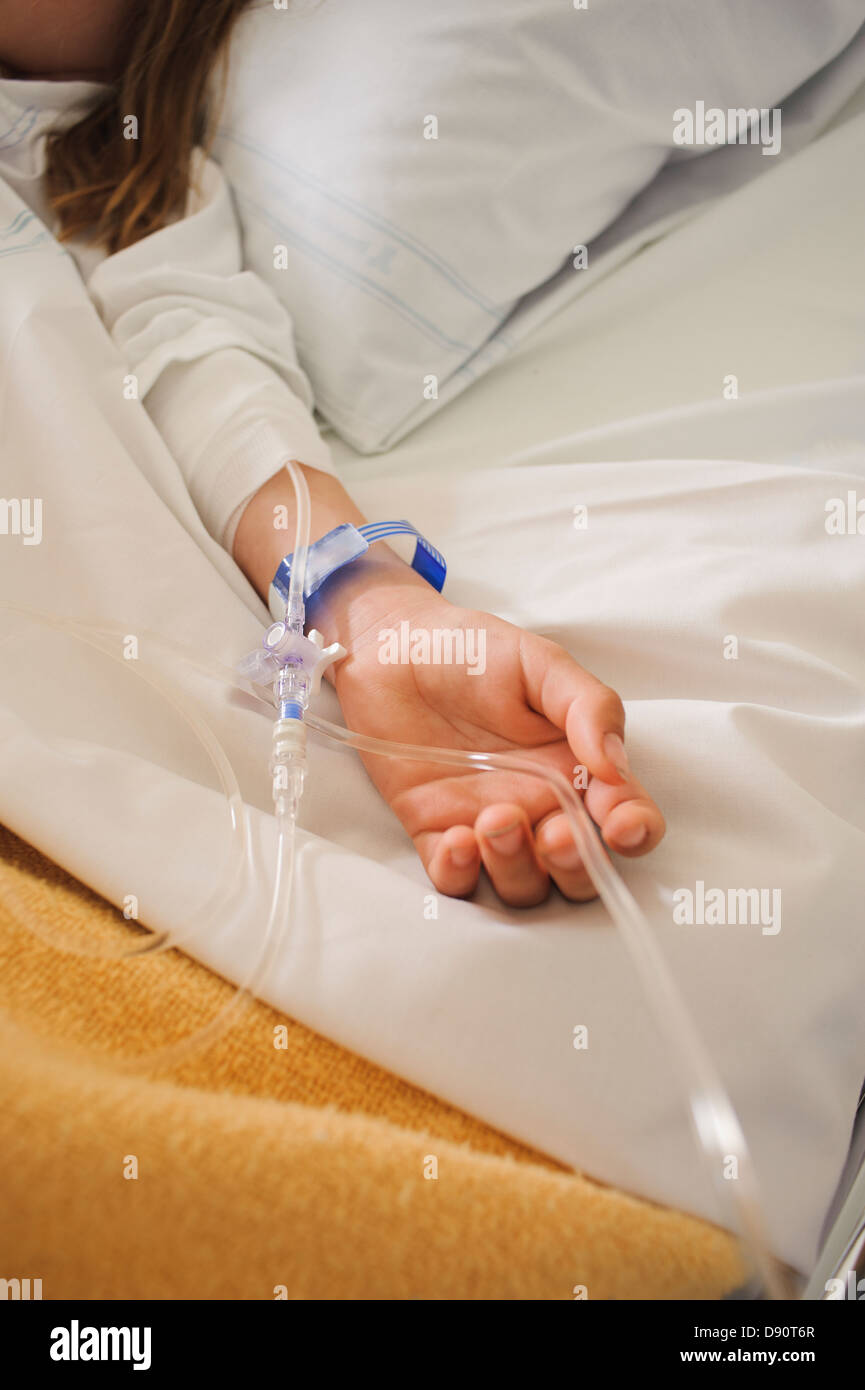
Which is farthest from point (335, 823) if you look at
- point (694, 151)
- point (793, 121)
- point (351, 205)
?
point (793, 121)

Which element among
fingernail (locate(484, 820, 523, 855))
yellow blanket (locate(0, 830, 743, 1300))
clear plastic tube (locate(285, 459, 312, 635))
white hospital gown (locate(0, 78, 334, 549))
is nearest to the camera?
yellow blanket (locate(0, 830, 743, 1300))

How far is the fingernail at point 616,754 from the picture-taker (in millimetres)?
531

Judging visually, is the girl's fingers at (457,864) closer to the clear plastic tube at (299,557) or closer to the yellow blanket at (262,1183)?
the yellow blanket at (262,1183)

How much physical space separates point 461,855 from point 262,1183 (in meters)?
0.20

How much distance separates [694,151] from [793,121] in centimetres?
15

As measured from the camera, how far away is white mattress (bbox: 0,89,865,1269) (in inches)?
18.9

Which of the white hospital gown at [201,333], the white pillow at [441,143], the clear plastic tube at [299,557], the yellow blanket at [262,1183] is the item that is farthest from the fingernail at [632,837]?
the white pillow at [441,143]

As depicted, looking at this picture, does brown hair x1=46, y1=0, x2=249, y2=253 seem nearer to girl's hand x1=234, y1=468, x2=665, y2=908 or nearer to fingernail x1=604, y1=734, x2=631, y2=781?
Answer: girl's hand x1=234, y1=468, x2=665, y2=908

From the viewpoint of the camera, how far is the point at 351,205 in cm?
89

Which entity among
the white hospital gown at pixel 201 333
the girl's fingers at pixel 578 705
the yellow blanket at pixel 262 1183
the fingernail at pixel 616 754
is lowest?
the yellow blanket at pixel 262 1183

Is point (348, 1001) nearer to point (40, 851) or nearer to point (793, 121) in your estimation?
point (40, 851)

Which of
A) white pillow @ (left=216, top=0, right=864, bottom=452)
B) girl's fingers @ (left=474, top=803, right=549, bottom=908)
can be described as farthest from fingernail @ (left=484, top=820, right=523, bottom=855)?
white pillow @ (left=216, top=0, right=864, bottom=452)

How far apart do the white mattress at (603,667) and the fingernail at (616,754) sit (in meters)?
0.05

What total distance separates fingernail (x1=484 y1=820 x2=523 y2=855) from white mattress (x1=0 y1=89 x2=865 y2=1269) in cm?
4
